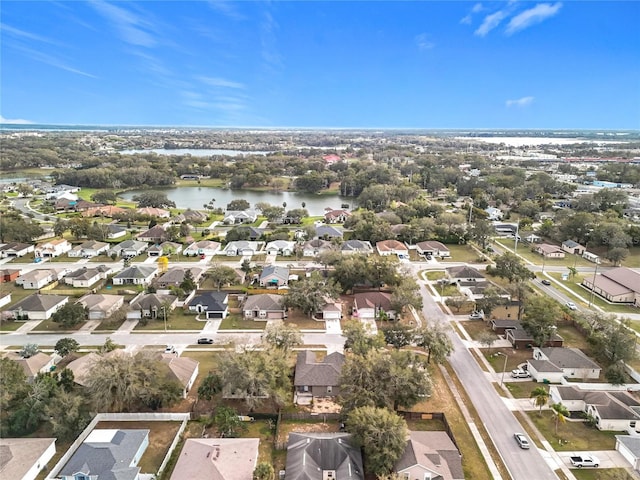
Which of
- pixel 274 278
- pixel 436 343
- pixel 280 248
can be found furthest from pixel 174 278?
pixel 436 343

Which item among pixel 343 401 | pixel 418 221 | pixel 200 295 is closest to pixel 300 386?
pixel 343 401

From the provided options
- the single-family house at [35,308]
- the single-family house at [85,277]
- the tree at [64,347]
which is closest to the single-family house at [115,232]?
the single-family house at [85,277]

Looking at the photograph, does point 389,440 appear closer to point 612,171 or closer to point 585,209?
point 585,209

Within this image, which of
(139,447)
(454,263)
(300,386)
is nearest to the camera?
(139,447)

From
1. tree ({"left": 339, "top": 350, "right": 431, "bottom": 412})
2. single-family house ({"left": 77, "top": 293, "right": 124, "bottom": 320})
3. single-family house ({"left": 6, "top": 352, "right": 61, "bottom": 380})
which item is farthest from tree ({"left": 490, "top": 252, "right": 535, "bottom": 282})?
single-family house ({"left": 6, "top": 352, "right": 61, "bottom": 380})

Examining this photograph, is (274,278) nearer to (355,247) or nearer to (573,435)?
(355,247)
